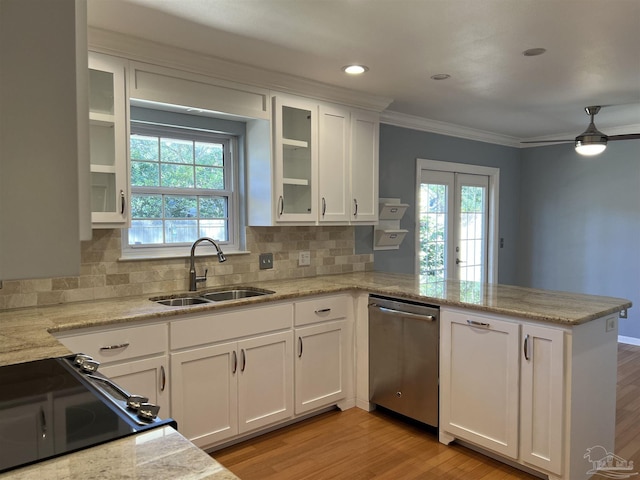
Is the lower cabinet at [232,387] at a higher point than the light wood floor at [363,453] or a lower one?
higher

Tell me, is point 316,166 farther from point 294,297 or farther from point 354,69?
point 294,297

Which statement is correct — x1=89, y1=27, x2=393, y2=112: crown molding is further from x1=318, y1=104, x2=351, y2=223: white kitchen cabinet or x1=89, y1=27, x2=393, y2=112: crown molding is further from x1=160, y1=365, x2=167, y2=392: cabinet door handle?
x1=160, y1=365, x2=167, y2=392: cabinet door handle

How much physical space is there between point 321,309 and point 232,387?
0.77 meters

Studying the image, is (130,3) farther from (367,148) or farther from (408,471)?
(408,471)

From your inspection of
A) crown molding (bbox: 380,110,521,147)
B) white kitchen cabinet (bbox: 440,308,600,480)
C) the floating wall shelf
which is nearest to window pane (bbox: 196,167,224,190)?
the floating wall shelf

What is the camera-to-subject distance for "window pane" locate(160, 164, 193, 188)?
3105mm

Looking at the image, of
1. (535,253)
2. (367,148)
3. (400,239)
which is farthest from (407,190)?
(535,253)

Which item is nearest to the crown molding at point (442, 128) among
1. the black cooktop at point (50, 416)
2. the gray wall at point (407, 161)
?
the gray wall at point (407, 161)

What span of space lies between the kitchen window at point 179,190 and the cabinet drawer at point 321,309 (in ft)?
2.50

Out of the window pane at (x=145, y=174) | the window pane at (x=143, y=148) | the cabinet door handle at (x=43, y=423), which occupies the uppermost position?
the window pane at (x=143, y=148)

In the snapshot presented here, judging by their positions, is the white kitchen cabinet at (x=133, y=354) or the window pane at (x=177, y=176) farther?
the window pane at (x=177, y=176)

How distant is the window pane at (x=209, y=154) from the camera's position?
10.7 feet

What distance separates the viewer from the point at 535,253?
582 cm

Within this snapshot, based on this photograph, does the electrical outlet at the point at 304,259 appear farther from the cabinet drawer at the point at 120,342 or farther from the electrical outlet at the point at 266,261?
the cabinet drawer at the point at 120,342
